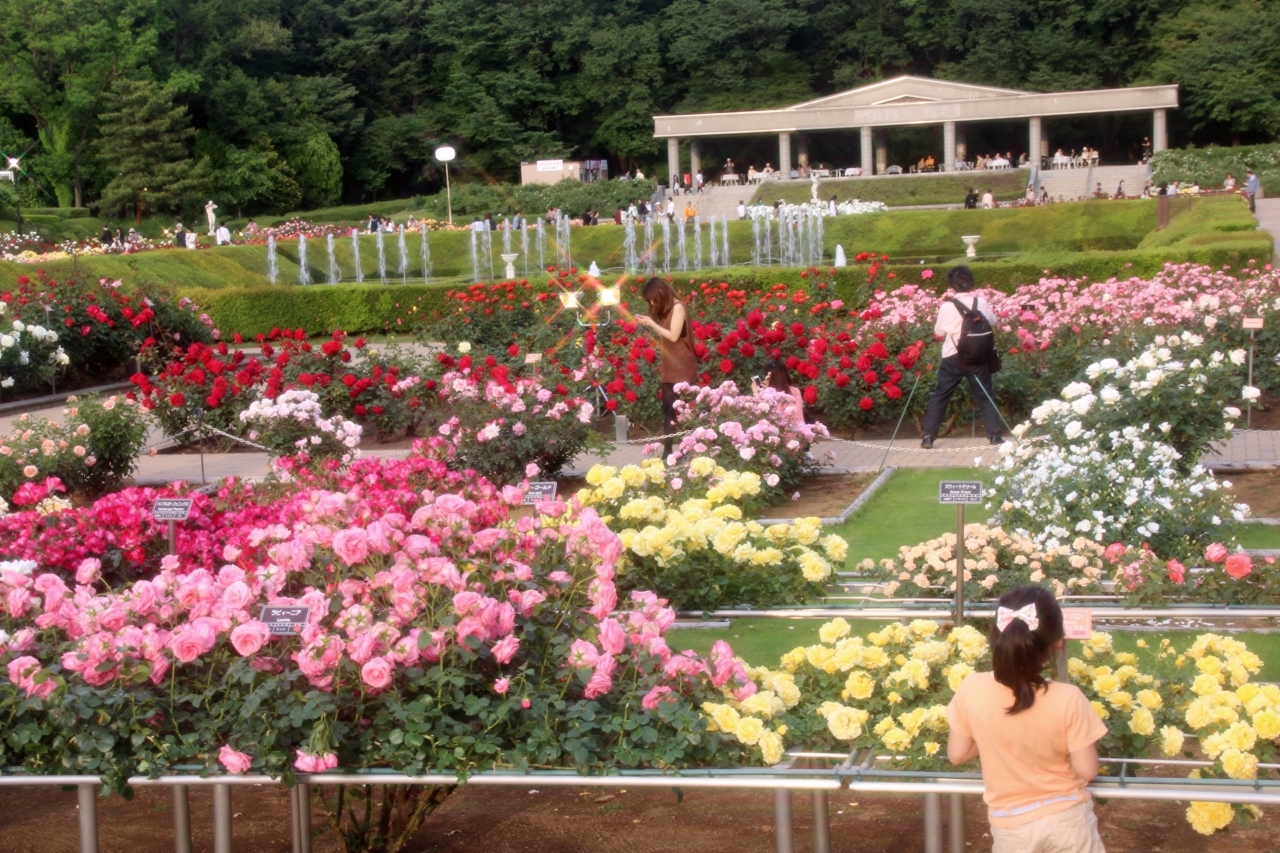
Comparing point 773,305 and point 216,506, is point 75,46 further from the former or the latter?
point 216,506

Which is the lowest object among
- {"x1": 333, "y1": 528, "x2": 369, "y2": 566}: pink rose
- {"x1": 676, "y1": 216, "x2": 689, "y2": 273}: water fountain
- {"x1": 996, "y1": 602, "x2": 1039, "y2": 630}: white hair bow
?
{"x1": 996, "y1": 602, "x2": 1039, "y2": 630}: white hair bow

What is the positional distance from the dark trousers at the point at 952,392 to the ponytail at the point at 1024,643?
22.7ft

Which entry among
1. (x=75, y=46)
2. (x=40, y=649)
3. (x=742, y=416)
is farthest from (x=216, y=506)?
(x=75, y=46)

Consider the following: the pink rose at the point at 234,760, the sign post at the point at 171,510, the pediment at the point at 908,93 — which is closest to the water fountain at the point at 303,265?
the sign post at the point at 171,510

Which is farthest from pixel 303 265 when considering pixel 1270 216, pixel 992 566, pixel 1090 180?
pixel 1090 180

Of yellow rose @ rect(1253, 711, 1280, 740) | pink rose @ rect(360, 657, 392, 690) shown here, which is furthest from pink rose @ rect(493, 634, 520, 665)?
yellow rose @ rect(1253, 711, 1280, 740)

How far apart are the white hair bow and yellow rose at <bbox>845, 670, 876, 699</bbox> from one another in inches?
27.7

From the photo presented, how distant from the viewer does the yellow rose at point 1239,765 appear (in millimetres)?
3117

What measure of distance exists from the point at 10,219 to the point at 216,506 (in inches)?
1507

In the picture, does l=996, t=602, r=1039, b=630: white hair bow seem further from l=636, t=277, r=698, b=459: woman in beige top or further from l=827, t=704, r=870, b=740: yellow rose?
l=636, t=277, r=698, b=459: woman in beige top

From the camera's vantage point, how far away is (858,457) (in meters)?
10.2

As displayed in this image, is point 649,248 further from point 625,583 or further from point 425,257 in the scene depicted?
point 625,583

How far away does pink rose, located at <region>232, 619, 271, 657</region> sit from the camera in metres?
3.27

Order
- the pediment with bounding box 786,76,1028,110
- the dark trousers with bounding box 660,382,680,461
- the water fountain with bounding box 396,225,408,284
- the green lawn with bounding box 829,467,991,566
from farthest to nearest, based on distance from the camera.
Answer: the pediment with bounding box 786,76,1028,110
the water fountain with bounding box 396,225,408,284
the dark trousers with bounding box 660,382,680,461
the green lawn with bounding box 829,467,991,566
